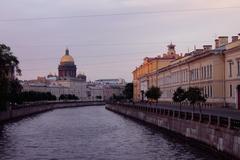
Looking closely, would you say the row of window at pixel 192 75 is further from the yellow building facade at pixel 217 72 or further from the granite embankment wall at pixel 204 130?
the granite embankment wall at pixel 204 130

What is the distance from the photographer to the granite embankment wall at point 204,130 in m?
28.4

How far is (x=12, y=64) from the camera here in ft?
229

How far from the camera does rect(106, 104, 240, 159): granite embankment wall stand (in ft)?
93.3

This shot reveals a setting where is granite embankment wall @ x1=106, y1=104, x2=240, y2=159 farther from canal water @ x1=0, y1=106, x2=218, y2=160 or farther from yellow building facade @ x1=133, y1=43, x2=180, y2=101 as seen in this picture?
yellow building facade @ x1=133, y1=43, x2=180, y2=101

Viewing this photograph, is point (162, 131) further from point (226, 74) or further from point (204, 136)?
point (226, 74)

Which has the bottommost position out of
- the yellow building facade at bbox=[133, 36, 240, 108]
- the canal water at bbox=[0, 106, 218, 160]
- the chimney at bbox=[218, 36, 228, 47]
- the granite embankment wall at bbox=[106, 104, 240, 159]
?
the canal water at bbox=[0, 106, 218, 160]

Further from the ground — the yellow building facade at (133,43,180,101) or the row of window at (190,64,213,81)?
the yellow building facade at (133,43,180,101)

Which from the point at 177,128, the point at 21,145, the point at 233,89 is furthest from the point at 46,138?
the point at 233,89

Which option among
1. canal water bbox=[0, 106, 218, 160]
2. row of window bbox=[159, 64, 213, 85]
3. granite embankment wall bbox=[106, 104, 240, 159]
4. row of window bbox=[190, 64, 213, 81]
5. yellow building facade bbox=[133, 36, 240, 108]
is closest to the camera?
granite embankment wall bbox=[106, 104, 240, 159]

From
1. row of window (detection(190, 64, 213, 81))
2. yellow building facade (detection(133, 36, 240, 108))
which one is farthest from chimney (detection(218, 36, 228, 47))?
row of window (detection(190, 64, 213, 81))

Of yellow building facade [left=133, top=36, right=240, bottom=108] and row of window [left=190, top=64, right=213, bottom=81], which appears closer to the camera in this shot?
yellow building facade [left=133, top=36, right=240, bottom=108]

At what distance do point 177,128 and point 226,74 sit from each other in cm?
3102

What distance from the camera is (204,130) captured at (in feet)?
117

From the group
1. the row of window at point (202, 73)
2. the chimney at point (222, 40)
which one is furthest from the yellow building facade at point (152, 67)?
the chimney at point (222, 40)
